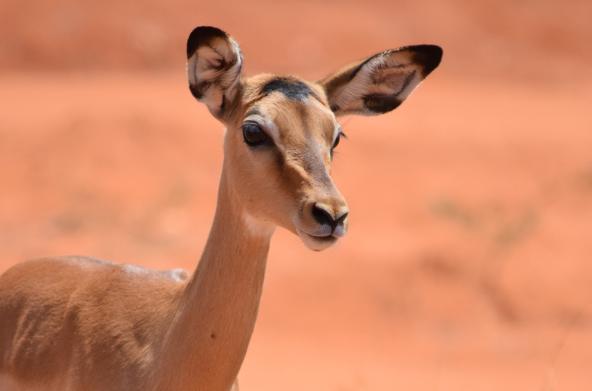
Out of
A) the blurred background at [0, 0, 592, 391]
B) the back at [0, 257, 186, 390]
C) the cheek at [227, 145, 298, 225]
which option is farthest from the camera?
the blurred background at [0, 0, 592, 391]

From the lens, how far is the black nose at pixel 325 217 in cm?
574

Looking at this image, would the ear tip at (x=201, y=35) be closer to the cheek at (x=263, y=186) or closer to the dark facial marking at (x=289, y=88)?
the dark facial marking at (x=289, y=88)

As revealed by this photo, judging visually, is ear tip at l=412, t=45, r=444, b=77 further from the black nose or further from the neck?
the black nose

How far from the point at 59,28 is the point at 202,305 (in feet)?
77.8

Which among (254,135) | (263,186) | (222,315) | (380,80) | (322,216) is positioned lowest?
(222,315)

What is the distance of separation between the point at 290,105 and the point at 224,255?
0.83m

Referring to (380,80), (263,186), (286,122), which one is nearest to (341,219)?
(263,186)

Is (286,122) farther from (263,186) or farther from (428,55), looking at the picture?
(428,55)

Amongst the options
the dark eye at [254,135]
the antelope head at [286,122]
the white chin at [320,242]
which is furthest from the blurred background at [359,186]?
the white chin at [320,242]

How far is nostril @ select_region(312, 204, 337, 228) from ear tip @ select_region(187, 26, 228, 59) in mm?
1078

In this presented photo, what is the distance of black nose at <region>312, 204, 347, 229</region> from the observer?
5.74m

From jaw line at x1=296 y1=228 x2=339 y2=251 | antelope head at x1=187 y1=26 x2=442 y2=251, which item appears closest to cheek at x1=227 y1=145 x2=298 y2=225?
antelope head at x1=187 y1=26 x2=442 y2=251

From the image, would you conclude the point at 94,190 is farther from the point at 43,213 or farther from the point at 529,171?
the point at 529,171

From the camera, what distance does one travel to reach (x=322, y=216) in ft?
19.0
